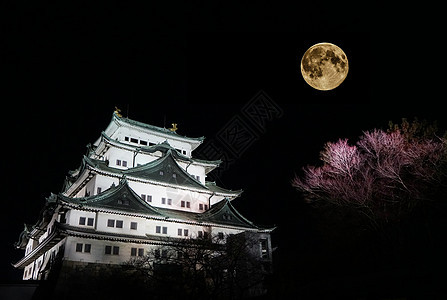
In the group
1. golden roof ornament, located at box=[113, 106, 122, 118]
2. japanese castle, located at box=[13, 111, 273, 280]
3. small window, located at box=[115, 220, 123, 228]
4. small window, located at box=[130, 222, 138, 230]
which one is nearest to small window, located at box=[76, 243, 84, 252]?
japanese castle, located at box=[13, 111, 273, 280]

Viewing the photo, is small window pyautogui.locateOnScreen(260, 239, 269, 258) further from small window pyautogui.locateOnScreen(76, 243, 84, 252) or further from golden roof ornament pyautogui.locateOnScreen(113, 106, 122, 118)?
golden roof ornament pyautogui.locateOnScreen(113, 106, 122, 118)

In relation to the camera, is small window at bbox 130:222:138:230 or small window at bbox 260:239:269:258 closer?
small window at bbox 130:222:138:230

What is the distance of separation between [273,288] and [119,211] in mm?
14309

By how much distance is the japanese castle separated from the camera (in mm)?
26156

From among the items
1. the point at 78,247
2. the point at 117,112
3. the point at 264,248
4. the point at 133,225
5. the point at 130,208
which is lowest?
the point at 78,247

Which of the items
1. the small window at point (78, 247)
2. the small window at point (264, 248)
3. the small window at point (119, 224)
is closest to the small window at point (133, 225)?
the small window at point (119, 224)

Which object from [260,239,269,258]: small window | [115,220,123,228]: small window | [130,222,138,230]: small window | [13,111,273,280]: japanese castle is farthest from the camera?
[260,239,269,258]: small window

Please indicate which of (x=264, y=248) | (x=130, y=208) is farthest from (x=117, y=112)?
(x=264, y=248)

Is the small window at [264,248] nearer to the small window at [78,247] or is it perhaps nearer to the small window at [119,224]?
the small window at [119,224]

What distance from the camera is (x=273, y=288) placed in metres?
18.7

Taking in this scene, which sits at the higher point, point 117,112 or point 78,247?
point 117,112

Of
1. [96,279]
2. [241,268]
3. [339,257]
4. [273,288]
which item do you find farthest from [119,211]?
[339,257]

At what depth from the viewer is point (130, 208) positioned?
27953mm

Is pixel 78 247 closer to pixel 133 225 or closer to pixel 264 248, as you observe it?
pixel 133 225
